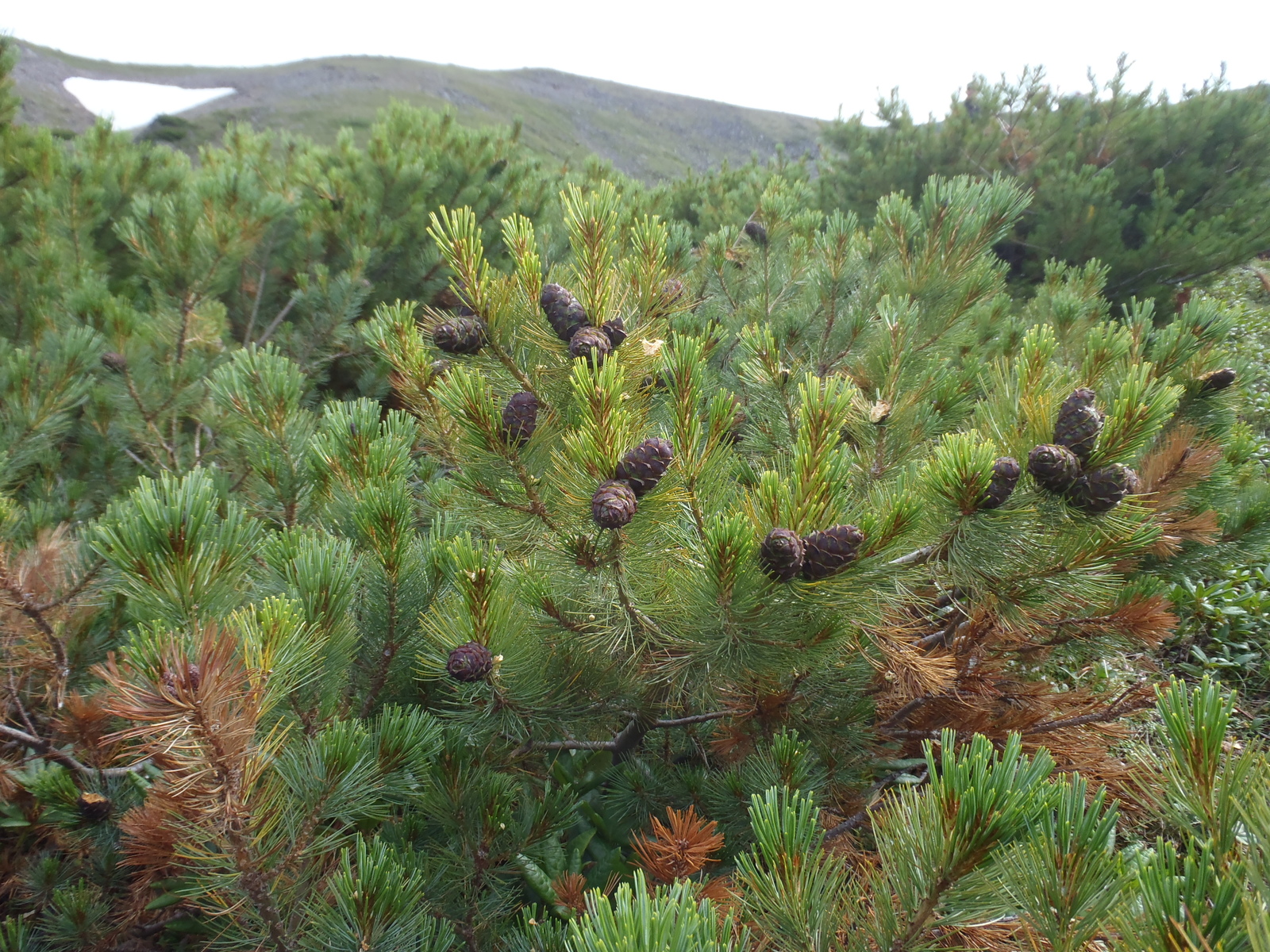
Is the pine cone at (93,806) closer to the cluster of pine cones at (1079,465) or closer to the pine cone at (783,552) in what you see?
the pine cone at (783,552)

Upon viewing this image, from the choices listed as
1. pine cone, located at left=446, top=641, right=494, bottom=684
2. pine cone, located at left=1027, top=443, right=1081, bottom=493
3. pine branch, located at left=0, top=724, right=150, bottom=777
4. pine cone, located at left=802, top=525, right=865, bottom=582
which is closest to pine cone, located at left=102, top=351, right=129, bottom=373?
pine branch, located at left=0, top=724, right=150, bottom=777

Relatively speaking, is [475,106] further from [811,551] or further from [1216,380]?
[811,551]

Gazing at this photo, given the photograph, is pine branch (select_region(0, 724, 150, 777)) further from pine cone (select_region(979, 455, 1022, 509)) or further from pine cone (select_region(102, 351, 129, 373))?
pine cone (select_region(979, 455, 1022, 509))

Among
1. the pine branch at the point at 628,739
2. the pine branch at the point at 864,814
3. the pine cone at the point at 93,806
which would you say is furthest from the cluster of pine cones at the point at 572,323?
the pine cone at the point at 93,806

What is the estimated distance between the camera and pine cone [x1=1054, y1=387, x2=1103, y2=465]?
3.94 ft

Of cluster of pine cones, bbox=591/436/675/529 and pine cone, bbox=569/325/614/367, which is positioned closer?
cluster of pine cones, bbox=591/436/675/529

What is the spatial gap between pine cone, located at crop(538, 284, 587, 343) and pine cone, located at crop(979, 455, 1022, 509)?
0.90 metres

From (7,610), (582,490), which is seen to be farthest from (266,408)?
(582,490)

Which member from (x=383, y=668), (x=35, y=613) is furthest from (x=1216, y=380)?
(x=35, y=613)

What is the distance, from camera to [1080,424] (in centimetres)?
121

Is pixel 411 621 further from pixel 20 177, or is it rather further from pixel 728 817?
pixel 20 177

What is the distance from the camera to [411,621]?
1.64m

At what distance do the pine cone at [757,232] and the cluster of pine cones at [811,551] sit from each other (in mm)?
2750

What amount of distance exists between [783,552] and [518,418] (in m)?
0.62
